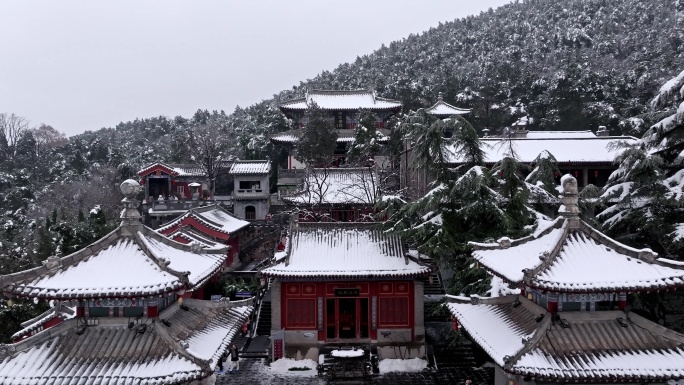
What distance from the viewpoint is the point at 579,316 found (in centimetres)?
895

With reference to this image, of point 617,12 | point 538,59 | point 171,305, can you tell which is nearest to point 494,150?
point 171,305

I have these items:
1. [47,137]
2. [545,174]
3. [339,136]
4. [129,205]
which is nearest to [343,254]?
[545,174]

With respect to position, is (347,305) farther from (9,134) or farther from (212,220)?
(9,134)

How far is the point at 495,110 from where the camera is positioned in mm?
51469

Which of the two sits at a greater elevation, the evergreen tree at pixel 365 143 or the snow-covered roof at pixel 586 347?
the evergreen tree at pixel 365 143

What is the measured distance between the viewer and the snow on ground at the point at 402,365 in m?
16.8

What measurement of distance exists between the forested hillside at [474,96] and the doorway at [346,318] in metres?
14.4

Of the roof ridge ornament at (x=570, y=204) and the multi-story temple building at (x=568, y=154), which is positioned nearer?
the roof ridge ornament at (x=570, y=204)

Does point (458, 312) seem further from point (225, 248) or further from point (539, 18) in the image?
point (539, 18)

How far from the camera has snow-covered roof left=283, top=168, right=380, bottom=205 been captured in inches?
1024

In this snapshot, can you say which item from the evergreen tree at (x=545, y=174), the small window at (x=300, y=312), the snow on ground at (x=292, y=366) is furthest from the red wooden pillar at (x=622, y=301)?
the small window at (x=300, y=312)

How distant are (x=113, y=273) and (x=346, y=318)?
36.0 feet

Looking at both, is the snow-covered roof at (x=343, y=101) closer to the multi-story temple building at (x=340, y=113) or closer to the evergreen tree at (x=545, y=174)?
the multi-story temple building at (x=340, y=113)

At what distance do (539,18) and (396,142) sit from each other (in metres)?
63.1
